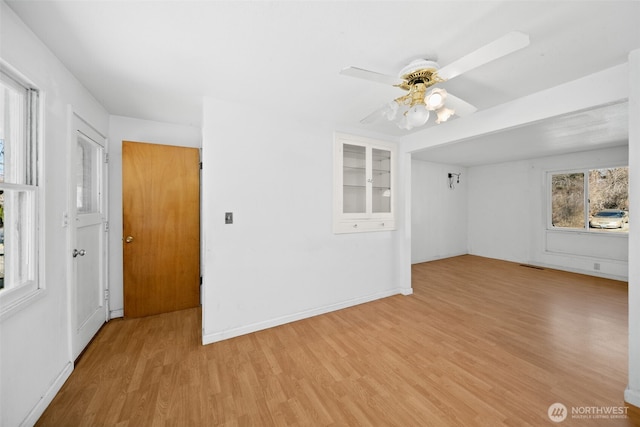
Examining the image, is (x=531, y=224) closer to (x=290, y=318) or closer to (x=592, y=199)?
(x=592, y=199)

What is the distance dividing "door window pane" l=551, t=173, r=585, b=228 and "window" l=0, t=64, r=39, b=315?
26.0 ft

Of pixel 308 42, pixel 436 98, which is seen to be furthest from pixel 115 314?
pixel 436 98

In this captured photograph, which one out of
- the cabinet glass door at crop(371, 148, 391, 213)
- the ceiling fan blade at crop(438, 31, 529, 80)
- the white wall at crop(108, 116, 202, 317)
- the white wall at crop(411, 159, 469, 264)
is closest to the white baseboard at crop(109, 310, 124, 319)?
the white wall at crop(108, 116, 202, 317)

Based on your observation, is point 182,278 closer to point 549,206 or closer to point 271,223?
point 271,223

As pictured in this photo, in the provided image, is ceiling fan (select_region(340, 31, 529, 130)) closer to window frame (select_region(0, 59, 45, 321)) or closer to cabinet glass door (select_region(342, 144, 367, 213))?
cabinet glass door (select_region(342, 144, 367, 213))

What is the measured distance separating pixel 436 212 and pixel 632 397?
477 cm

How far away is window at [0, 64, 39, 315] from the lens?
1.37m

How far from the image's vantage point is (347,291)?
130 inches

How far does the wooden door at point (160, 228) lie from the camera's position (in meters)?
2.83

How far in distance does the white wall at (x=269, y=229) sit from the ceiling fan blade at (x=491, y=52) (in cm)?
177

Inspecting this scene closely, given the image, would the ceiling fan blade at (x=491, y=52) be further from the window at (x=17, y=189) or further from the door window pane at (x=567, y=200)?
the door window pane at (x=567, y=200)

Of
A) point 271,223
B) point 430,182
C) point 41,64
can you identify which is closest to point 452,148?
point 430,182

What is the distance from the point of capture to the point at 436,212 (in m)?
6.14

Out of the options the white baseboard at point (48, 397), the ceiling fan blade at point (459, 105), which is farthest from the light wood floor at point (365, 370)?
the ceiling fan blade at point (459, 105)
